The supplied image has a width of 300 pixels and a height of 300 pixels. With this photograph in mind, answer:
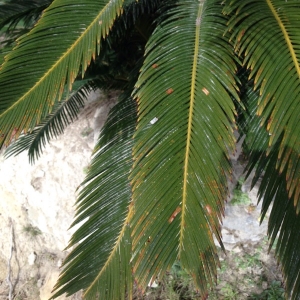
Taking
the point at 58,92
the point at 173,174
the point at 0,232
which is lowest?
the point at 0,232

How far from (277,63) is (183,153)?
340mm

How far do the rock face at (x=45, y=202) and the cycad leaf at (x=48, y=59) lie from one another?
1.05 meters

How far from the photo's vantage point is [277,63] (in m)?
0.89

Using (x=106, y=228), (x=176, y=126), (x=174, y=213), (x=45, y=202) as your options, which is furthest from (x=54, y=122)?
(x=174, y=213)

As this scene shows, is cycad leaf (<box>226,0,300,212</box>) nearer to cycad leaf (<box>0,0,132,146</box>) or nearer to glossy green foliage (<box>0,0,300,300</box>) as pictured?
glossy green foliage (<box>0,0,300,300</box>)

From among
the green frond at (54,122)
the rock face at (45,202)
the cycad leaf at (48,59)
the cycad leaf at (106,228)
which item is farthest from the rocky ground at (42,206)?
the cycad leaf at (48,59)

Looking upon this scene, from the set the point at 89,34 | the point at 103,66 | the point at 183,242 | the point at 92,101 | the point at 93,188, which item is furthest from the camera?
the point at 92,101

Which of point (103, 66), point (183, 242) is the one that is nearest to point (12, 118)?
point (183, 242)

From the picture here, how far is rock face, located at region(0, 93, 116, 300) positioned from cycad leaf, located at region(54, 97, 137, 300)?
34.1 inches

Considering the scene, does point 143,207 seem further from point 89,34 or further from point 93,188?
point 89,34

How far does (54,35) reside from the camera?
3.49 feet

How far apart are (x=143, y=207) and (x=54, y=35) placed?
609mm

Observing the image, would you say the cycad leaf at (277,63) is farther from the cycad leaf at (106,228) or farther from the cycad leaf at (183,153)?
the cycad leaf at (106,228)

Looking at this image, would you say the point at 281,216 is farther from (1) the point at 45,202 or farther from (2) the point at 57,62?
(1) the point at 45,202
